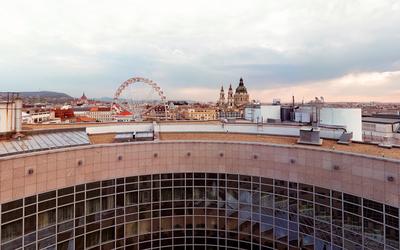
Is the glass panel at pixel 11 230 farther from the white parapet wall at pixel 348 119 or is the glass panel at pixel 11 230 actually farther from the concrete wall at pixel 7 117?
the white parapet wall at pixel 348 119

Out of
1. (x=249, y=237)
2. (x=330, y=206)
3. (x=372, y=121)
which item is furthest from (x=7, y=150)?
(x=372, y=121)

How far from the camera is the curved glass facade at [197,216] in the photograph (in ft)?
51.4

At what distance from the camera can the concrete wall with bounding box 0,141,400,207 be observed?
601 inches

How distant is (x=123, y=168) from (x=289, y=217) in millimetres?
11567

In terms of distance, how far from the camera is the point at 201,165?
2095cm

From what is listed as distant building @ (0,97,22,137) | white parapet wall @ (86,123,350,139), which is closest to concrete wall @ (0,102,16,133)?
distant building @ (0,97,22,137)

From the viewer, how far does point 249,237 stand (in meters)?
19.8

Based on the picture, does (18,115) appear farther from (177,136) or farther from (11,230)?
(177,136)

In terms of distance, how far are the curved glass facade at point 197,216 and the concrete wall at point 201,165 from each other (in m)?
0.51

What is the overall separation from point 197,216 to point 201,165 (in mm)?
3672

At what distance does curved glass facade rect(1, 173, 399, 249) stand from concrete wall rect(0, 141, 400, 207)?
51 centimetres

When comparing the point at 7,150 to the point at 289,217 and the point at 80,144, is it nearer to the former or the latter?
the point at 80,144

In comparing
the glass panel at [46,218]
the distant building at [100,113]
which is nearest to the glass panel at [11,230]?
the glass panel at [46,218]

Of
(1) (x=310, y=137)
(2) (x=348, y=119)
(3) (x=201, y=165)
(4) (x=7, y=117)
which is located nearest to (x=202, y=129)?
(3) (x=201, y=165)
